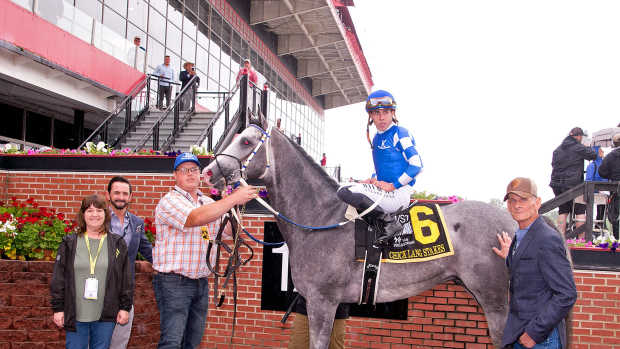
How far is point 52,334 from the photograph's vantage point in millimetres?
4598

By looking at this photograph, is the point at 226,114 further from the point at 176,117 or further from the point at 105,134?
the point at 105,134

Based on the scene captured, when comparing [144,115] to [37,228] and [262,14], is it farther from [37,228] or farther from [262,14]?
[262,14]

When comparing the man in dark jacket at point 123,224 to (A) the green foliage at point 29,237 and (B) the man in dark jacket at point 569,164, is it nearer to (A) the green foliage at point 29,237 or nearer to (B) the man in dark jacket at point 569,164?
(A) the green foliage at point 29,237

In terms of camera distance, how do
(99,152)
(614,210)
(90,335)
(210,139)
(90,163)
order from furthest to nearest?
1. (210,139)
2. (99,152)
3. (90,163)
4. (614,210)
5. (90,335)

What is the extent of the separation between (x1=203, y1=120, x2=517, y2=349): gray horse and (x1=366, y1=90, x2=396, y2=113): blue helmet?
2.40 ft

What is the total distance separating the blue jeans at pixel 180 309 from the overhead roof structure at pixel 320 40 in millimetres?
21157

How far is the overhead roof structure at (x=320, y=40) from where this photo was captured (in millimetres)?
23641

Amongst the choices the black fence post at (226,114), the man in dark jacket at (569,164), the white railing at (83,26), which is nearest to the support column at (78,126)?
the white railing at (83,26)

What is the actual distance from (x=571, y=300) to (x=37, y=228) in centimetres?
530

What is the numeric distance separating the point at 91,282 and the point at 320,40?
2618cm

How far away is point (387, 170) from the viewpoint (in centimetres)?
376

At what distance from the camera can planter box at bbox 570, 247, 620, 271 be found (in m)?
4.82

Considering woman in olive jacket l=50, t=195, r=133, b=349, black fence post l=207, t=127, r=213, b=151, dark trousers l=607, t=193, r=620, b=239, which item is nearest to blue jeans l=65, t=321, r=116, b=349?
woman in olive jacket l=50, t=195, r=133, b=349

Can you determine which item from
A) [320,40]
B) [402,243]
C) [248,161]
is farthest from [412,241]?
[320,40]
